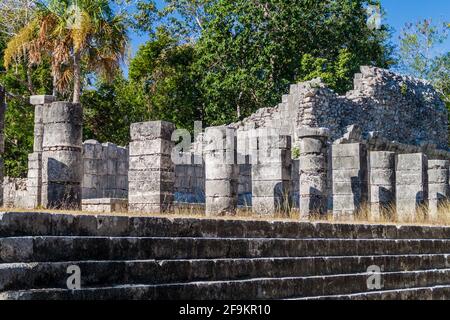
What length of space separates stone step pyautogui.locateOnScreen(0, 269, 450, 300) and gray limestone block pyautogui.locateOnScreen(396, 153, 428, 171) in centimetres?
774

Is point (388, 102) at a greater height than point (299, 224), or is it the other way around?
A: point (388, 102)

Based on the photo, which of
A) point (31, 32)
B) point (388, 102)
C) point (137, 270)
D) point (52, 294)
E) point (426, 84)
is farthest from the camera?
point (426, 84)

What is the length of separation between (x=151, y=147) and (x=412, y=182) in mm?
7593

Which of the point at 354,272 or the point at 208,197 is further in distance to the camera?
the point at 208,197

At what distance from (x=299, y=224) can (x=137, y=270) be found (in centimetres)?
299

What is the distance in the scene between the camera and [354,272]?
989cm

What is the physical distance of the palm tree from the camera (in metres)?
24.2

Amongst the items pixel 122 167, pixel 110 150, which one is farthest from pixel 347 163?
pixel 110 150

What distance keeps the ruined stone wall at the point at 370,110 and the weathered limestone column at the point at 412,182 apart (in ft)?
21.5

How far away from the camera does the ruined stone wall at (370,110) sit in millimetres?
25656
